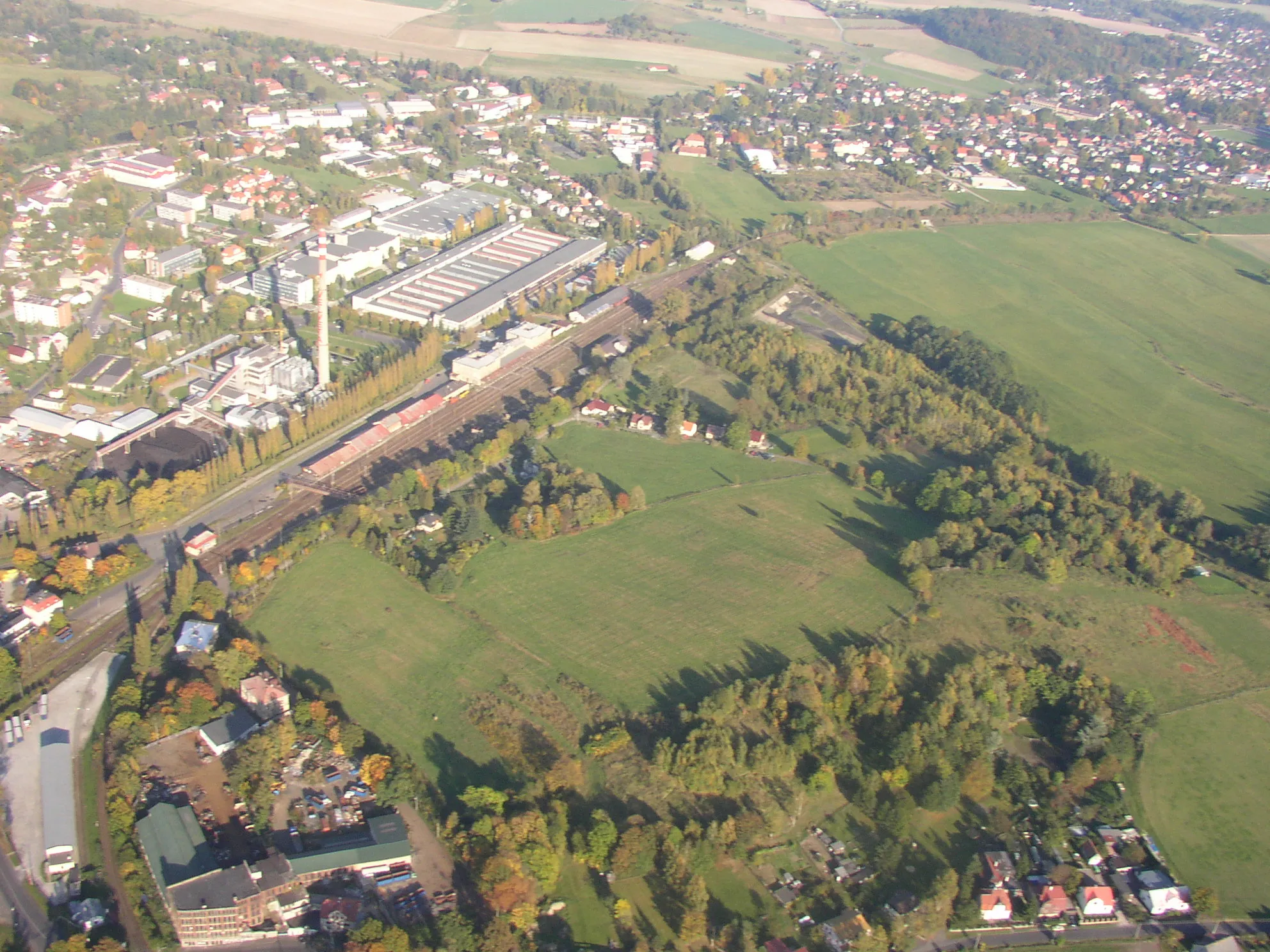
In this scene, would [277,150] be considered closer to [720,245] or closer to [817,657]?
[720,245]

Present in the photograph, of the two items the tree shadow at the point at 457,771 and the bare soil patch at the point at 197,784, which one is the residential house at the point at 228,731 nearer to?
the bare soil patch at the point at 197,784

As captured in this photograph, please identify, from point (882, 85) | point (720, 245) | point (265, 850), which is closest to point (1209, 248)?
point (720, 245)

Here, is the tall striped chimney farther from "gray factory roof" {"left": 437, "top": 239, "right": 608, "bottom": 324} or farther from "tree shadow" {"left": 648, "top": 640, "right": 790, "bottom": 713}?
"tree shadow" {"left": 648, "top": 640, "right": 790, "bottom": 713}

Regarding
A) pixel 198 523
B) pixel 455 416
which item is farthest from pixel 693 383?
pixel 198 523

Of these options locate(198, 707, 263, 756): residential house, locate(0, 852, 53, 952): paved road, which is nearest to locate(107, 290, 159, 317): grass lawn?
locate(198, 707, 263, 756): residential house

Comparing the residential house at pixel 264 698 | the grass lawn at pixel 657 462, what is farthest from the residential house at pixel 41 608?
the grass lawn at pixel 657 462

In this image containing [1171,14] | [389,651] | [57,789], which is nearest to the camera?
[57,789]

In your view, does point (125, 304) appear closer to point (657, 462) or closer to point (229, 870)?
point (657, 462)
